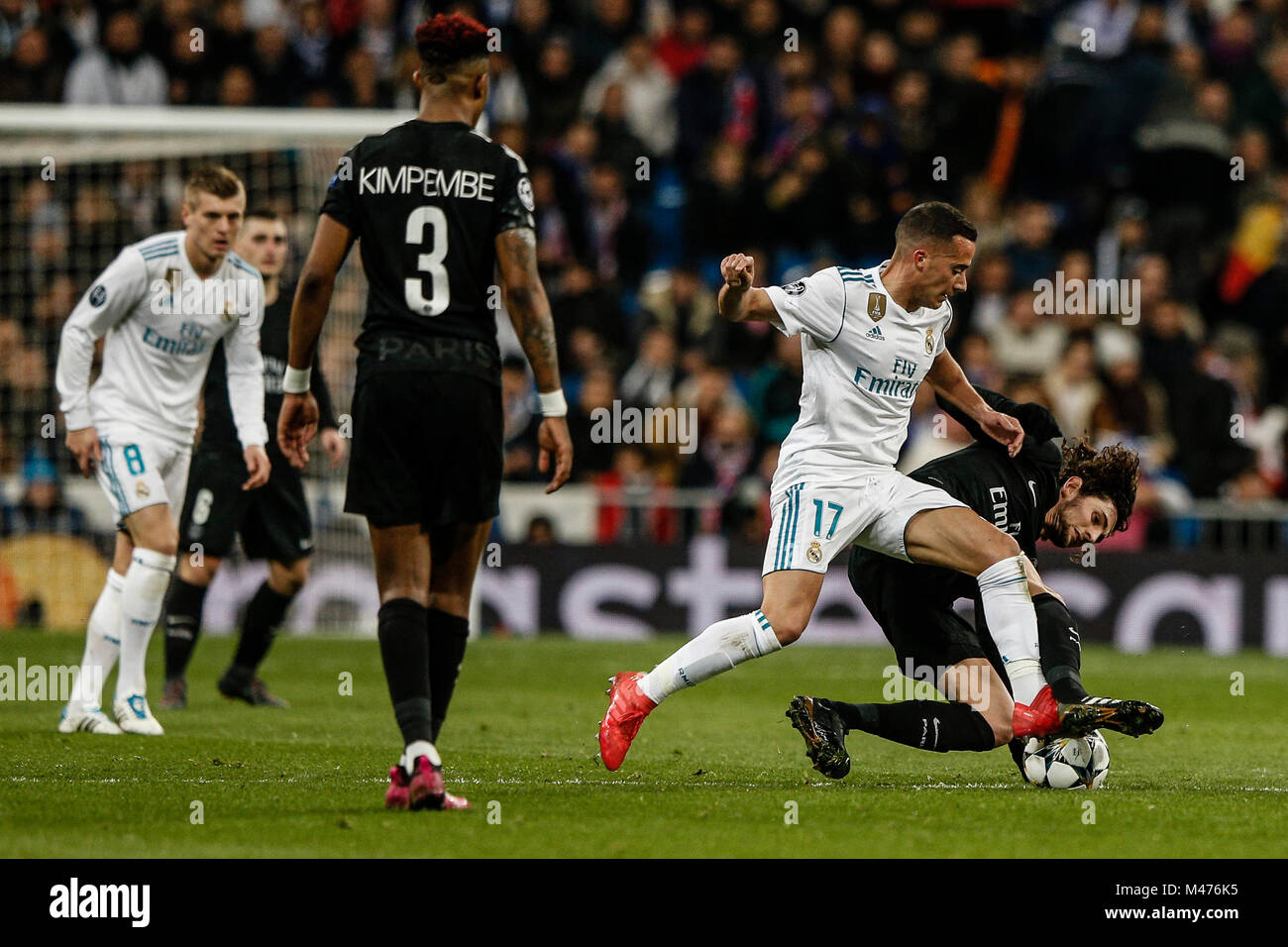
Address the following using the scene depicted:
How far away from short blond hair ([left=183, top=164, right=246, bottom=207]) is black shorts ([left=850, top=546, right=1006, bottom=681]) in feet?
11.6

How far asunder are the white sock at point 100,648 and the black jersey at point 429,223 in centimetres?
327

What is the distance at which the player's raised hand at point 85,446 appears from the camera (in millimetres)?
8383

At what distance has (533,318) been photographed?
6004 mm

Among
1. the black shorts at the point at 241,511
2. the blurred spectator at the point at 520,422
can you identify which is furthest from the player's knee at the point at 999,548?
the blurred spectator at the point at 520,422

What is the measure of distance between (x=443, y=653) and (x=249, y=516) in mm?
4421

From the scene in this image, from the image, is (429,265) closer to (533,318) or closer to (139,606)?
(533,318)

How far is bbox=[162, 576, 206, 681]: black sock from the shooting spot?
998 cm

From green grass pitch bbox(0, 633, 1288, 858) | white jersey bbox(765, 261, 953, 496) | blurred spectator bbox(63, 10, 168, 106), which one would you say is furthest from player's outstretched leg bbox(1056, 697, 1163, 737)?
blurred spectator bbox(63, 10, 168, 106)

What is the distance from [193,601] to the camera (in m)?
10.1

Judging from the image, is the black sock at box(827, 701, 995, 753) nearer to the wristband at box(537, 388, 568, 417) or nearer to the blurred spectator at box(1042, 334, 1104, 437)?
the wristband at box(537, 388, 568, 417)

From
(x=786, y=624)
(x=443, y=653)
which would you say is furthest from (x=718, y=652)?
(x=443, y=653)
